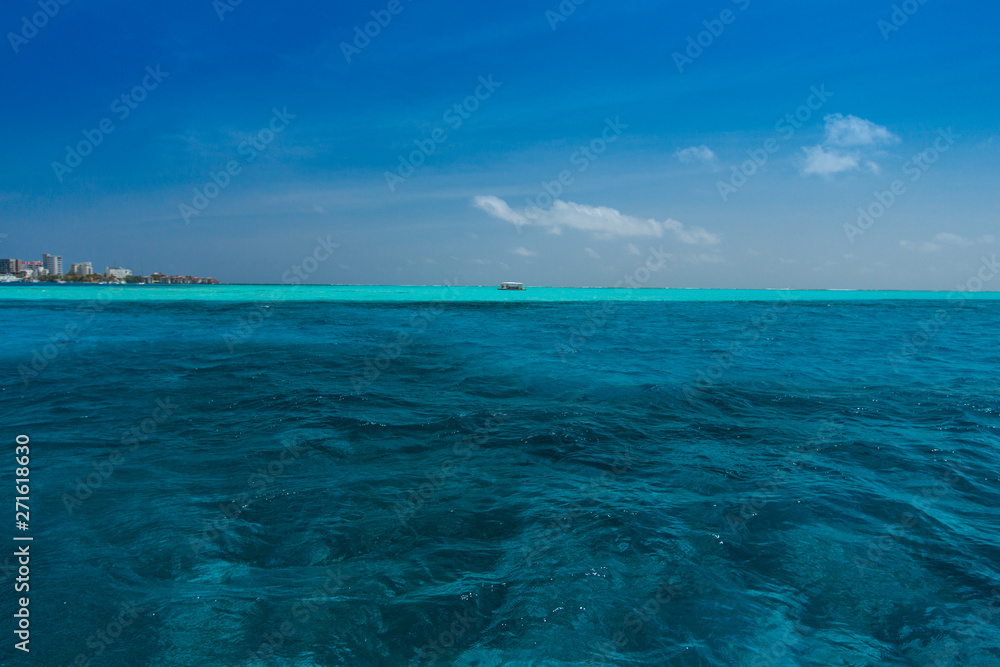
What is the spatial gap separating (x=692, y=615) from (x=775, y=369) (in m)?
13.6

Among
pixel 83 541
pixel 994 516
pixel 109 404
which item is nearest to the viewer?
pixel 83 541

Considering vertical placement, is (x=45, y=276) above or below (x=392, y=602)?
above

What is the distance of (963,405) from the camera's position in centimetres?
1112

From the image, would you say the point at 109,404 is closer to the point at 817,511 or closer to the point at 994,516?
the point at 817,511

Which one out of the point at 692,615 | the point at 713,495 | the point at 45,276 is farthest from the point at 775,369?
the point at 45,276

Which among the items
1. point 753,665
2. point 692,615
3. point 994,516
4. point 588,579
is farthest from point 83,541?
point 994,516

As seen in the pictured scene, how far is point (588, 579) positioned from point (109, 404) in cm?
1120

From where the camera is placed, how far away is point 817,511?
19.1ft

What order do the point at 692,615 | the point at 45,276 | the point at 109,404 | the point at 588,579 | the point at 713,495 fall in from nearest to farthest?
the point at 692,615 < the point at 588,579 < the point at 713,495 < the point at 109,404 < the point at 45,276

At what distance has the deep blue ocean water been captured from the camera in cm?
372

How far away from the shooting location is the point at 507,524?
17.8 feet

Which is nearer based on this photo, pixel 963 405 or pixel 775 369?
pixel 963 405

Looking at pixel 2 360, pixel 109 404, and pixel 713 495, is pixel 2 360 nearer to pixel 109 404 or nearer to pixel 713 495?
pixel 109 404

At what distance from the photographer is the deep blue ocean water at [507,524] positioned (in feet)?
12.2
